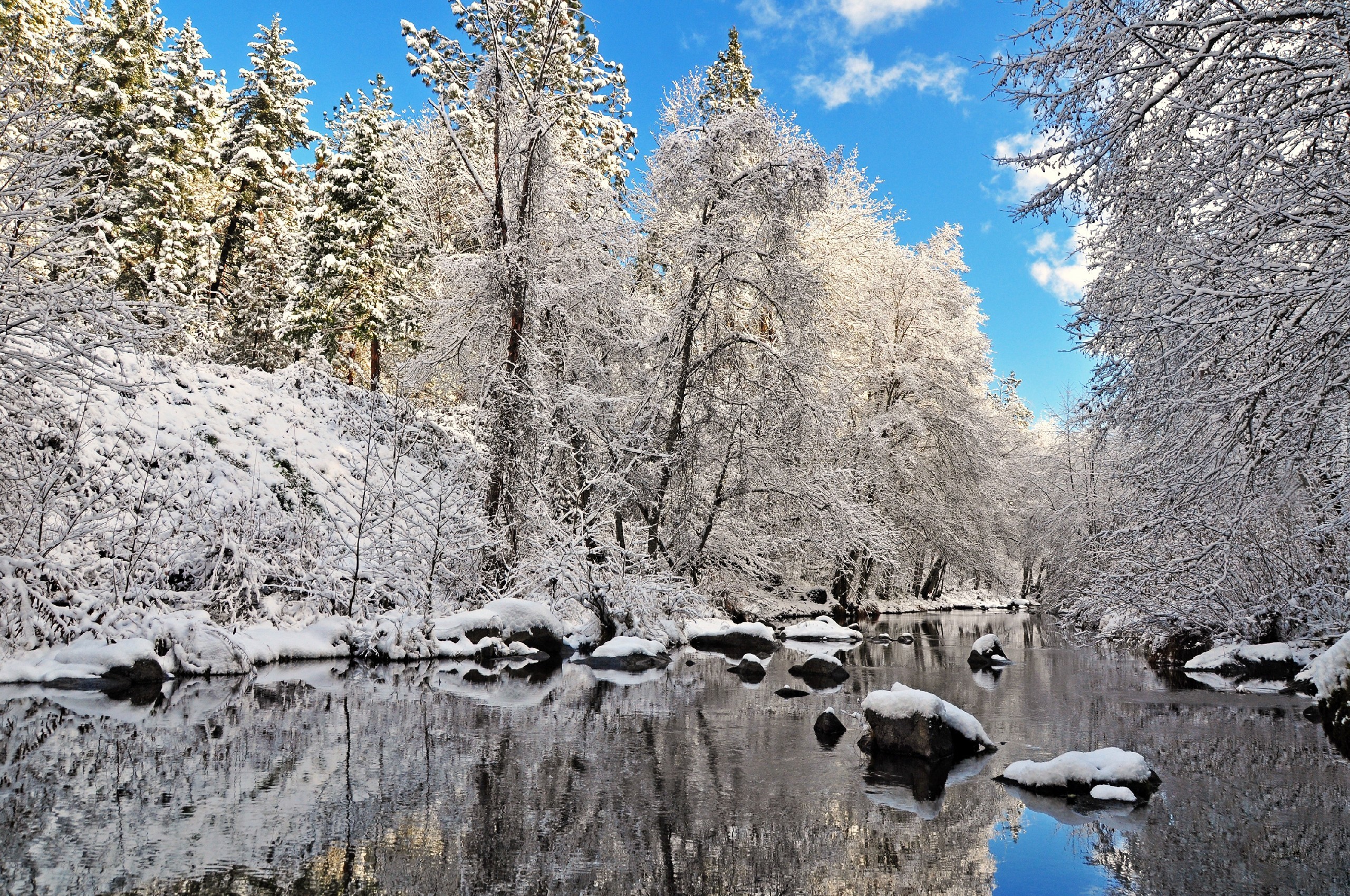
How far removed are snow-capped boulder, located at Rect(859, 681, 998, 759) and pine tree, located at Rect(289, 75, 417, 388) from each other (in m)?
26.7

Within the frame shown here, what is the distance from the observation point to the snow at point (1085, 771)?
615 centimetres

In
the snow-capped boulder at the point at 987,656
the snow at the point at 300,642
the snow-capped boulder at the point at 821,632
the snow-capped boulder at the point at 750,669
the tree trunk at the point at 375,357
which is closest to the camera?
the snow-capped boulder at the point at 750,669

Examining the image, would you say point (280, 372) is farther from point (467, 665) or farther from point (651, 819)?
point (651, 819)

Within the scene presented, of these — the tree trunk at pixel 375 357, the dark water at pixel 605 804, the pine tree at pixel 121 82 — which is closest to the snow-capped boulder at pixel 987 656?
the dark water at pixel 605 804

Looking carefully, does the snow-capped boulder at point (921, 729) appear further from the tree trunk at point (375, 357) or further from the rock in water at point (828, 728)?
the tree trunk at point (375, 357)

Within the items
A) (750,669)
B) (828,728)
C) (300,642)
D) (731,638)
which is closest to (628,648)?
(750,669)

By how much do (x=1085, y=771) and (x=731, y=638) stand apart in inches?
421

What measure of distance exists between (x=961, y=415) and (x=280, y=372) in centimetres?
2020

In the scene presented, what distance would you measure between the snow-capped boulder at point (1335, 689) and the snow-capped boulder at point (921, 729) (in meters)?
3.36

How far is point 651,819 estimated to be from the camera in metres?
5.24

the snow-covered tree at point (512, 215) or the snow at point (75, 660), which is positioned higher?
the snow-covered tree at point (512, 215)

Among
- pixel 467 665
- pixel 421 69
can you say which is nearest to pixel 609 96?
pixel 421 69

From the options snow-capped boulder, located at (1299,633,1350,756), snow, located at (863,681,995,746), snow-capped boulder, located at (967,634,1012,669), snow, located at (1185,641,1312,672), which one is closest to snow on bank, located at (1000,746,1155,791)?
snow, located at (863,681,995,746)

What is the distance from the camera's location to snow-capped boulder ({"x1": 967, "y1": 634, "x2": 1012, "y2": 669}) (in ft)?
47.0
